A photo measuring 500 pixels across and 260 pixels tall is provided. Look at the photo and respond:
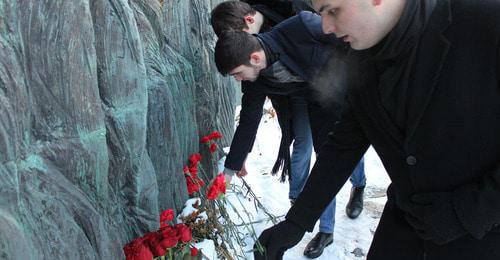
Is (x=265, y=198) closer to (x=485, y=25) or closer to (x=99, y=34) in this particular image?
(x=99, y=34)

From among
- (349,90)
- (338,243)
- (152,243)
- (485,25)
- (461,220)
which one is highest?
(485,25)

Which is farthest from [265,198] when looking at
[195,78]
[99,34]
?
[99,34]

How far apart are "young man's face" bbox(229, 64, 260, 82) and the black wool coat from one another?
102cm

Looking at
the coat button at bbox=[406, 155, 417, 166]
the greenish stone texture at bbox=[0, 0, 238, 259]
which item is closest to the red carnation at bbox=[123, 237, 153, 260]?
the greenish stone texture at bbox=[0, 0, 238, 259]

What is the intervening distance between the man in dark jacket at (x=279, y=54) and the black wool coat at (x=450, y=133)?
1.01 meters

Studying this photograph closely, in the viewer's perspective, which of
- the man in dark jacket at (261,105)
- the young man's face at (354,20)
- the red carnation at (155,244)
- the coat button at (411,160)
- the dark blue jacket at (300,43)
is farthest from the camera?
the man in dark jacket at (261,105)

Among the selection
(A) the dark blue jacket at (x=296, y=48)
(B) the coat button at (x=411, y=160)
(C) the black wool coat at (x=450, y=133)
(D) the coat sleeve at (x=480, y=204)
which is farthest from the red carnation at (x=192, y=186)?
(D) the coat sleeve at (x=480, y=204)

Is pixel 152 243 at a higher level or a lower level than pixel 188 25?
lower

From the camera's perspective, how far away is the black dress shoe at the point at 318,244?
9.98 feet

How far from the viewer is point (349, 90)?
1.47 m

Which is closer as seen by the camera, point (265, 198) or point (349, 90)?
point (349, 90)

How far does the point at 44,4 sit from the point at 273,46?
1248 millimetres

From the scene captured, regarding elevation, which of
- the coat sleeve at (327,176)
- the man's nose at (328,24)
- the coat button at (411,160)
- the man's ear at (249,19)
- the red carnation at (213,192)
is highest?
the man's nose at (328,24)

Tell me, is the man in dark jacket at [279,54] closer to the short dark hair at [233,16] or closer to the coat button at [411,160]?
the short dark hair at [233,16]
